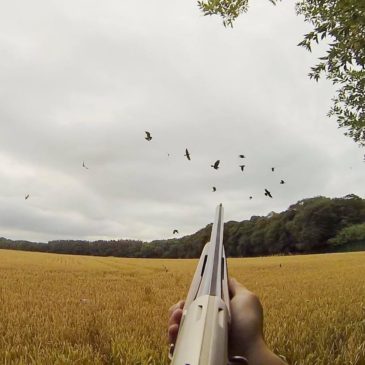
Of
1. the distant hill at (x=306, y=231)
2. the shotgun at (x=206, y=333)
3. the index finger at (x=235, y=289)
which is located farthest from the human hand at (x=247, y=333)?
the distant hill at (x=306, y=231)

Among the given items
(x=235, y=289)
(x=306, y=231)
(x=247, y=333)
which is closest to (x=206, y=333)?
(x=247, y=333)

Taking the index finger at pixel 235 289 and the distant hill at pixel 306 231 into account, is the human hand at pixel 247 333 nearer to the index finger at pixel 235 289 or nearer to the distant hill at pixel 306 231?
the index finger at pixel 235 289

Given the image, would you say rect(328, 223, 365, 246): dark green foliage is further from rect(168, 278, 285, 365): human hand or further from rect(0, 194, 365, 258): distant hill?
rect(168, 278, 285, 365): human hand

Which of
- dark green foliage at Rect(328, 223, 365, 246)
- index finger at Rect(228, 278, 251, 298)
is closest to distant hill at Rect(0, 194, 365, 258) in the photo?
dark green foliage at Rect(328, 223, 365, 246)

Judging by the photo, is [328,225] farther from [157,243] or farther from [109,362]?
[109,362]

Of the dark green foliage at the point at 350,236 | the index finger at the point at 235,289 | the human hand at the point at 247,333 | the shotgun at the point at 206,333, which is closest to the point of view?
the shotgun at the point at 206,333

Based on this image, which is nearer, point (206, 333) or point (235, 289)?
point (206, 333)

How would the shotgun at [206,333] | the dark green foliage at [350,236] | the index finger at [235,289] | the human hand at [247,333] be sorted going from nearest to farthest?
the shotgun at [206,333] → the human hand at [247,333] → the index finger at [235,289] → the dark green foliage at [350,236]

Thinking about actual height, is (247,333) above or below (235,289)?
below

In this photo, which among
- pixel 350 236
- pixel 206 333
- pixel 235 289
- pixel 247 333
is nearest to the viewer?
pixel 206 333

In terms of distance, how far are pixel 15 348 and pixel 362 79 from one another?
8387 millimetres

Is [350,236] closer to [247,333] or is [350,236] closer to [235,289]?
[235,289]

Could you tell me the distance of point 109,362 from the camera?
3674mm

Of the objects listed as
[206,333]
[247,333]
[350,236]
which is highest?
[350,236]
